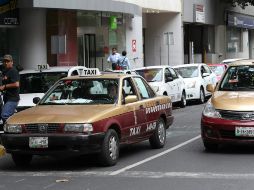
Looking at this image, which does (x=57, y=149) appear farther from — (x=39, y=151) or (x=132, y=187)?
(x=132, y=187)

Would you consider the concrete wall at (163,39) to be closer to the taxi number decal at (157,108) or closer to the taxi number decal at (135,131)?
the taxi number decal at (157,108)

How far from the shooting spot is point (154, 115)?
37.6ft

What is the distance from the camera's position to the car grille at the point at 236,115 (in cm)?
1024

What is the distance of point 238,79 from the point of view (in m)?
11.9

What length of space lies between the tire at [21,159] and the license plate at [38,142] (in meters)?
0.79

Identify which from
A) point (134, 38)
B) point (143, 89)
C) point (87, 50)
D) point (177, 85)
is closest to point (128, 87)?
point (143, 89)

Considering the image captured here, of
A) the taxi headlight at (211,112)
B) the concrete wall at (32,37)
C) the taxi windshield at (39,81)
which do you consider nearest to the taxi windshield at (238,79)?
the taxi headlight at (211,112)

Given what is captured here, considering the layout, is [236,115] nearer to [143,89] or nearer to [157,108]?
[157,108]

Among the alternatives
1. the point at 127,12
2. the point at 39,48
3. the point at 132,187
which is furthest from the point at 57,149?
the point at 127,12

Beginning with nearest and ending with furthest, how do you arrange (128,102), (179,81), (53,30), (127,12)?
(128,102), (179,81), (53,30), (127,12)

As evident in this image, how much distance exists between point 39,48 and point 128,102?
547 inches

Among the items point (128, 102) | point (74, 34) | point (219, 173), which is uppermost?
point (74, 34)

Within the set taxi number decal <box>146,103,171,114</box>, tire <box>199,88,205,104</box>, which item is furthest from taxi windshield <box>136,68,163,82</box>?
taxi number decal <box>146,103,171,114</box>

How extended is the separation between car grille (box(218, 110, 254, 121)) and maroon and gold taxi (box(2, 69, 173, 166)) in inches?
57.6
